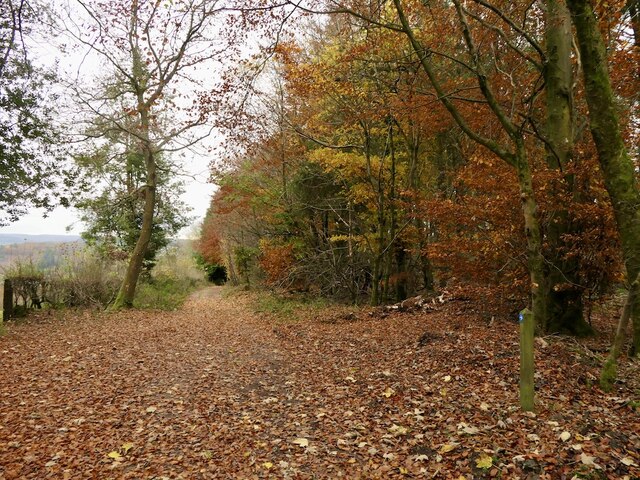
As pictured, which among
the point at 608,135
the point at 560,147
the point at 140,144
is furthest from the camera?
the point at 140,144

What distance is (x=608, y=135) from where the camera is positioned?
5121 millimetres

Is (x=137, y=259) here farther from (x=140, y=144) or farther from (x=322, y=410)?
(x=322, y=410)

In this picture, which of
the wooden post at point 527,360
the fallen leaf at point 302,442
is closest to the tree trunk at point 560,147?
the wooden post at point 527,360

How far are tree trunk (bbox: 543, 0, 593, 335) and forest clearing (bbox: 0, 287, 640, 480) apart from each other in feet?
2.21

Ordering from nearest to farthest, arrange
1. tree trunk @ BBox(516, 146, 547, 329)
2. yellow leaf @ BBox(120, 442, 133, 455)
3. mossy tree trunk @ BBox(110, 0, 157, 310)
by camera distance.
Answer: yellow leaf @ BBox(120, 442, 133, 455), tree trunk @ BBox(516, 146, 547, 329), mossy tree trunk @ BBox(110, 0, 157, 310)

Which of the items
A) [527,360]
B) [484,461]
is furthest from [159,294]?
[484,461]

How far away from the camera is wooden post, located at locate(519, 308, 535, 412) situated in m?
4.45

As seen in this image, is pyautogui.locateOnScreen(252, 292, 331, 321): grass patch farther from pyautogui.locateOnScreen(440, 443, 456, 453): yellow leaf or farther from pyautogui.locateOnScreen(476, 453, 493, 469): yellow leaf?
pyautogui.locateOnScreen(476, 453, 493, 469): yellow leaf

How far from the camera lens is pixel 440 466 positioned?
152 inches

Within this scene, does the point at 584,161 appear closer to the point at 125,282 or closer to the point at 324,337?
the point at 324,337

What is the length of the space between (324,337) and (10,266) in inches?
435

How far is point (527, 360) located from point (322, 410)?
2.66 meters

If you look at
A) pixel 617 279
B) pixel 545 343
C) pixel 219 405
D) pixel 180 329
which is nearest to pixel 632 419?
pixel 545 343

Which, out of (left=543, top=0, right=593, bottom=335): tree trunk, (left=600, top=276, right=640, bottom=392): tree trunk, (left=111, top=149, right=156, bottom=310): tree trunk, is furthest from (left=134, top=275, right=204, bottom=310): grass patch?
(left=600, top=276, right=640, bottom=392): tree trunk
